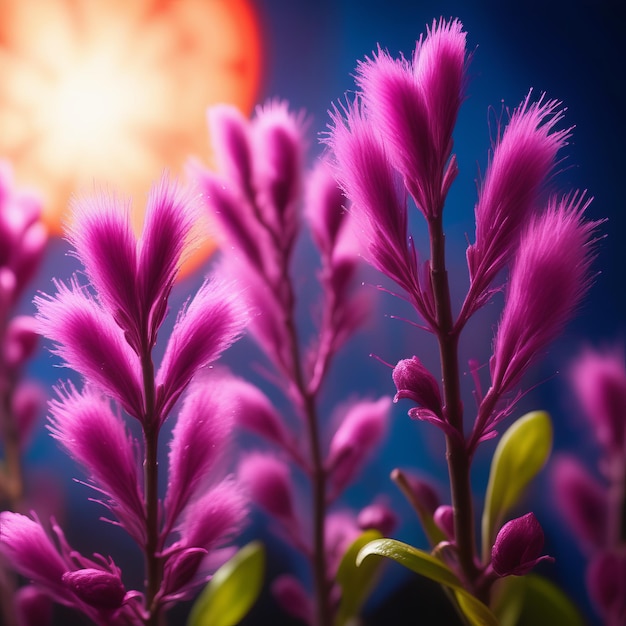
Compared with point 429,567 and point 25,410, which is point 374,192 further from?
point 25,410

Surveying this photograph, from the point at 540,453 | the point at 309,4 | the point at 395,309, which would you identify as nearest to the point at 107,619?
the point at 540,453

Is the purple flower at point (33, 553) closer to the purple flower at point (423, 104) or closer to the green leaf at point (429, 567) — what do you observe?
the green leaf at point (429, 567)

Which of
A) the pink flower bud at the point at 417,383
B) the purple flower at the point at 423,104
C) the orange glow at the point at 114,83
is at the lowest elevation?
the pink flower bud at the point at 417,383

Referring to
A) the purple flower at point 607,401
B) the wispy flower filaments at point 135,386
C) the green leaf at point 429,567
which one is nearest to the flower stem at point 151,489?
the wispy flower filaments at point 135,386

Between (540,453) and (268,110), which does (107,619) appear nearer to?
(540,453)

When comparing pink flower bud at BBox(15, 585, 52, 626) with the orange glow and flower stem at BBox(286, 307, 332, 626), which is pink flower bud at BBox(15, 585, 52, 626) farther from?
the orange glow

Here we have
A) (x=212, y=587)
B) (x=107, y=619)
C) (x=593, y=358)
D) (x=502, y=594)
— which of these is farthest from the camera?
→ (x=593, y=358)

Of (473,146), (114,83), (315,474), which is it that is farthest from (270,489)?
(114,83)

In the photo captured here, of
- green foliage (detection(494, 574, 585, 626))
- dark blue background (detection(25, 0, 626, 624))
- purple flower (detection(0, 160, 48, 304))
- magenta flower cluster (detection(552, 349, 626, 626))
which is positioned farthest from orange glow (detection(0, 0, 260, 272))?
green foliage (detection(494, 574, 585, 626))
